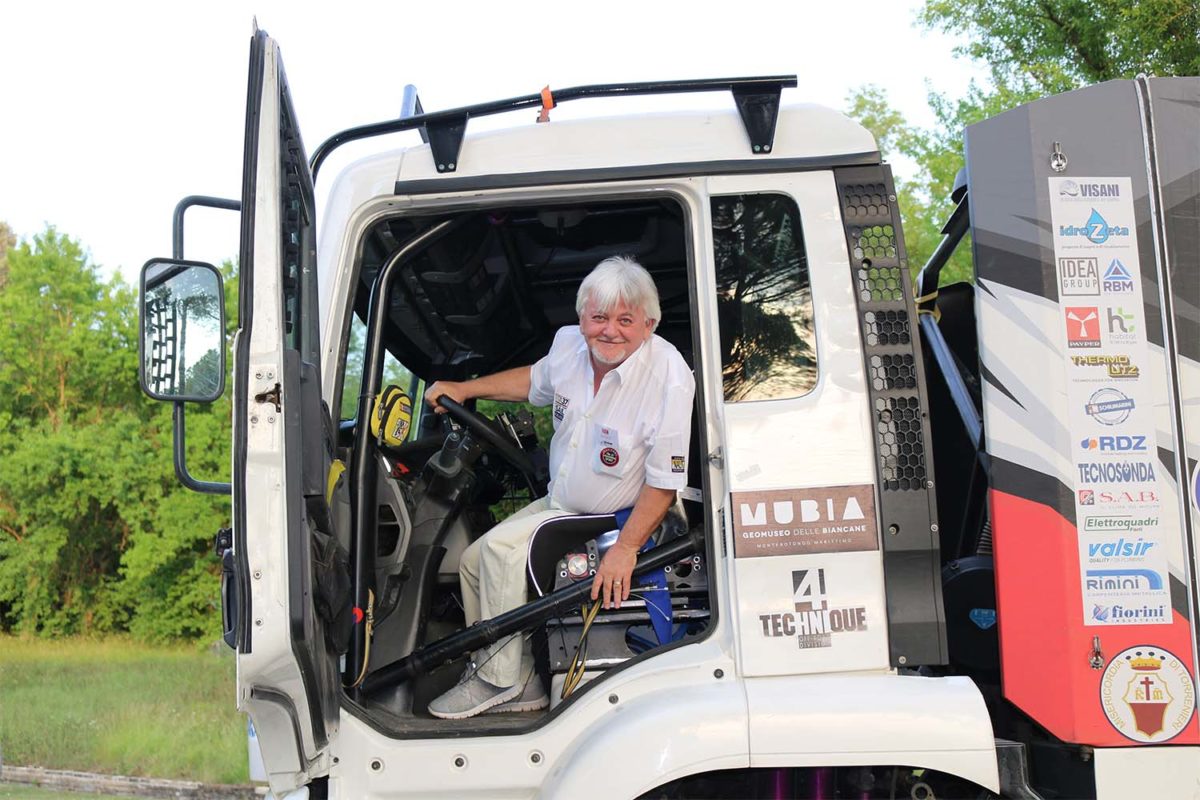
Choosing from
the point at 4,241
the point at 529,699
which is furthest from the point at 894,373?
the point at 4,241

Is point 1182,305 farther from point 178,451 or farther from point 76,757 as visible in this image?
point 76,757

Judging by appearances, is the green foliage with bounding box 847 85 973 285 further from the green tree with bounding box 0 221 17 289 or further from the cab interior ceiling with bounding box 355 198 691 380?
the green tree with bounding box 0 221 17 289

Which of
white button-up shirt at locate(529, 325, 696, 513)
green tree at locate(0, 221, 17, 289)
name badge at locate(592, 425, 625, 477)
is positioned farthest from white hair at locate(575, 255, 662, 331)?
green tree at locate(0, 221, 17, 289)

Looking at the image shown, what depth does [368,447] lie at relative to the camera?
316 centimetres

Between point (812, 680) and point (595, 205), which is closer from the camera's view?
point (812, 680)

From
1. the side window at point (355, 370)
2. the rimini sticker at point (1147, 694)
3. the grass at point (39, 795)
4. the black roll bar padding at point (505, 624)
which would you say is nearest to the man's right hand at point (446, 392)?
the side window at point (355, 370)

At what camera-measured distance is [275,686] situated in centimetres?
249

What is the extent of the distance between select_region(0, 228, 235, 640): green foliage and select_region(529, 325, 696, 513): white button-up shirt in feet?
45.7

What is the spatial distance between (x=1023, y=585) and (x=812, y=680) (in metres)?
0.58

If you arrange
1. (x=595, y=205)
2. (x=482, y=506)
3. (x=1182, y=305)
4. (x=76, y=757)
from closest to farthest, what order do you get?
(x=1182, y=305)
(x=595, y=205)
(x=482, y=506)
(x=76, y=757)

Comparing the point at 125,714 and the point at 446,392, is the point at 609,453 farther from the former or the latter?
the point at 125,714

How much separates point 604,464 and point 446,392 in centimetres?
70

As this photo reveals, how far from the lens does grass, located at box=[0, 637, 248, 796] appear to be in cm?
967

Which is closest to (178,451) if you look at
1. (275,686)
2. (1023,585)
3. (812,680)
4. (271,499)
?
(271,499)
